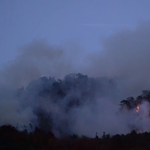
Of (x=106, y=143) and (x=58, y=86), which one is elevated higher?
(x=58, y=86)

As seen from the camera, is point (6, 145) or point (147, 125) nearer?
point (6, 145)

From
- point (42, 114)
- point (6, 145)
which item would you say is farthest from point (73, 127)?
point (6, 145)

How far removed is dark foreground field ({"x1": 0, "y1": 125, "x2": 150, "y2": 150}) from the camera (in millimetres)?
21786

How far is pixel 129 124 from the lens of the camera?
1328 inches

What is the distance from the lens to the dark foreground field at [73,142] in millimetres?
21786

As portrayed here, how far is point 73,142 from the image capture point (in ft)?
76.6

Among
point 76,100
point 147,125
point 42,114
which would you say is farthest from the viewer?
point 76,100

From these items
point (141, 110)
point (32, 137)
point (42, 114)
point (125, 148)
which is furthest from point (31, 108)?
point (125, 148)

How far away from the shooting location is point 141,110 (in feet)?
120

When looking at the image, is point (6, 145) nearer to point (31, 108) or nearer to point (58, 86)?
point (31, 108)

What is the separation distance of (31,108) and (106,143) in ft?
53.8

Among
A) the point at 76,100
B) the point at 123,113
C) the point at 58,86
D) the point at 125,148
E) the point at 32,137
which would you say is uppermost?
the point at 58,86

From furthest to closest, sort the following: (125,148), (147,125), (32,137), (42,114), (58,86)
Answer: (58,86), (42,114), (147,125), (32,137), (125,148)

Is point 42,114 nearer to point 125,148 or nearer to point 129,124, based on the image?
point 129,124
